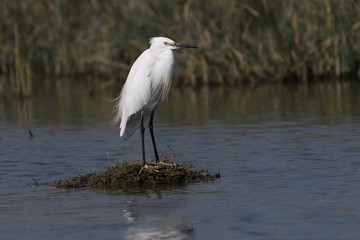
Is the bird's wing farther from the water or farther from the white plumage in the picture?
the water

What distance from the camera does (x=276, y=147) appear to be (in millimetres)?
10406

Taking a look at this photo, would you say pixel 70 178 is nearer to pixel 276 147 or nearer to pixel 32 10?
pixel 276 147

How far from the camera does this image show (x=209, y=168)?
9125 millimetres

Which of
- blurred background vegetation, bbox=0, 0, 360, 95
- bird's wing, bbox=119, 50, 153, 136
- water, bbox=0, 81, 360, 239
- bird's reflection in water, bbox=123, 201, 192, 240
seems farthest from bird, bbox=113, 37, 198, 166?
blurred background vegetation, bbox=0, 0, 360, 95

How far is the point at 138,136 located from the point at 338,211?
639 centimetres

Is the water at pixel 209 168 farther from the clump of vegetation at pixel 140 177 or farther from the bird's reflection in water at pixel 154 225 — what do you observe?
the clump of vegetation at pixel 140 177

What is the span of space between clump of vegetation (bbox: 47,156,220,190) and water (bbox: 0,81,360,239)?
0.63 ft

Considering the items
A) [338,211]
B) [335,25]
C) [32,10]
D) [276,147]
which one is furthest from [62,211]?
[32,10]

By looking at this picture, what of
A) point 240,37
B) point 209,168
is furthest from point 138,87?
point 240,37

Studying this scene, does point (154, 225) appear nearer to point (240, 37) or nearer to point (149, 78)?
point (149, 78)

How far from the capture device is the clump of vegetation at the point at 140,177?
8.12 meters

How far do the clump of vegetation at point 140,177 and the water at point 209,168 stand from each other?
19cm

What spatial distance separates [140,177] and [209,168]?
1.30 metres

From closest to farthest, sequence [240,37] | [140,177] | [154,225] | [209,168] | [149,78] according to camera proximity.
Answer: [154,225] → [140,177] → [149,78] → [209,168] → [240,37]
